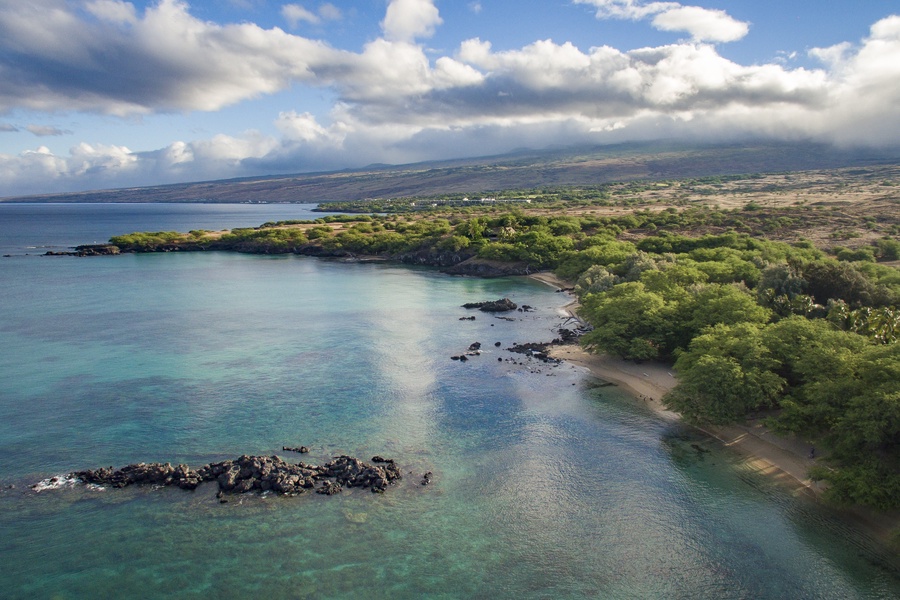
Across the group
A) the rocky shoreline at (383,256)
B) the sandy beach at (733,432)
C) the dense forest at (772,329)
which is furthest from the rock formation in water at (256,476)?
the rocky shoreline at (383,256)

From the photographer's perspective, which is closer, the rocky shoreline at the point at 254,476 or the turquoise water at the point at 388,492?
the turquoise water at the point at 388,492

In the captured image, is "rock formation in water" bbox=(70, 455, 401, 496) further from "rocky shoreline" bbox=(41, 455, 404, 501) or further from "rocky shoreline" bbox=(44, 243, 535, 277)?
"rocky shoreline" bbox=(44, 243, 535, 277)

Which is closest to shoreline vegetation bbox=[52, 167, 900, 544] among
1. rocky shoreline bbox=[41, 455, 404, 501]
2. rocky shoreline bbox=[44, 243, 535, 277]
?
rocky shoreline bbox=[44, 243, 535, 277]

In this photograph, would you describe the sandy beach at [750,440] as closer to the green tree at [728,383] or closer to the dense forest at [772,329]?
the dense forest at [772,329]

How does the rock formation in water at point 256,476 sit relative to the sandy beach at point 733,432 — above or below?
above

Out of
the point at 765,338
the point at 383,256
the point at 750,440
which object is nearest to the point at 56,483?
the point at 750,440

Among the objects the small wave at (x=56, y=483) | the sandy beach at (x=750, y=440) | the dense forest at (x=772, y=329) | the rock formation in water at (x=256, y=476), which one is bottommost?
the sandy beach at (x=750, y=440)
